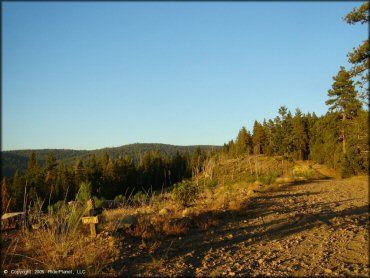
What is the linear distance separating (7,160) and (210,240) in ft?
578

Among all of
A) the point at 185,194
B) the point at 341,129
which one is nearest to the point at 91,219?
the point at 185,194

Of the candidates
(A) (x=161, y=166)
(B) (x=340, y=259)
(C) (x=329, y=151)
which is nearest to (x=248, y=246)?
(B) (x=340, y=259)

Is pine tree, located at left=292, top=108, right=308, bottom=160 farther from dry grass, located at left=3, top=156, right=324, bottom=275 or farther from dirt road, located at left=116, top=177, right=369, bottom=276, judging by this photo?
dirt road, located at left=116, top=177, right=369, bottom=276

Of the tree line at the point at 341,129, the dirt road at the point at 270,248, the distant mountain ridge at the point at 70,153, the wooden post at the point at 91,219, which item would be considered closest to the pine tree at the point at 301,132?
the tree line at the point at 341,129

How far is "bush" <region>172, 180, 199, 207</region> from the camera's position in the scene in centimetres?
1153

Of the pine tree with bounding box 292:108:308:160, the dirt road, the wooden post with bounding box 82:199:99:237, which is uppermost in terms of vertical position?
the pine tree with bounding box 292:108:308:160

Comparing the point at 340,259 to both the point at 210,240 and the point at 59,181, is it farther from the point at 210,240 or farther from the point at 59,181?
the point at 59,181

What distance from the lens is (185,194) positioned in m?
11.6

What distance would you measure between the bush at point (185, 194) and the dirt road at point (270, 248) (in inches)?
69.4

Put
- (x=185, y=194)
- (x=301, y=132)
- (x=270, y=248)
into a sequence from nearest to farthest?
(x=270, y=248) → (x=185, y=194) → (x=301, y=132)

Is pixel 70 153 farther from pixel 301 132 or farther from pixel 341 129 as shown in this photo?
pixel 341 129

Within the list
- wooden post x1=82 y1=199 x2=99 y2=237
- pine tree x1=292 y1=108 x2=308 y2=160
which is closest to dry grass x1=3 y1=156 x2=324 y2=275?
wooden post x1=82 y1=199 x2=99 y2=237

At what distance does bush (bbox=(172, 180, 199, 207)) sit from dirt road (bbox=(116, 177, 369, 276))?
1763 millimetres

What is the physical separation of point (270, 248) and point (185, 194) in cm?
529
